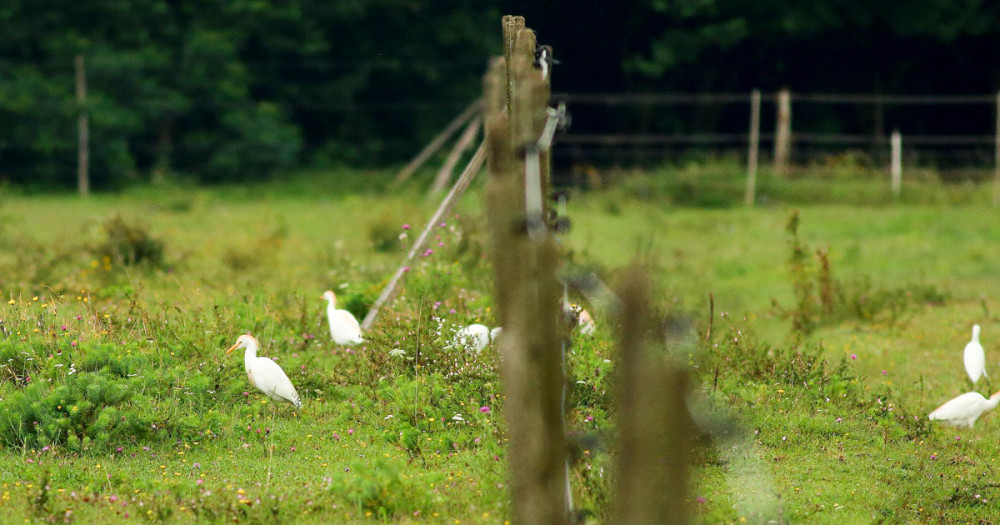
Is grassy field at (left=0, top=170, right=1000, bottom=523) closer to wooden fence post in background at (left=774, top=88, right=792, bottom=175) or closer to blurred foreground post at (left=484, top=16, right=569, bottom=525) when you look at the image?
blurred foreground post at (left=484, top=16, right=569, bottom=525)

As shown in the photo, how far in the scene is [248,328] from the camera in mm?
7074

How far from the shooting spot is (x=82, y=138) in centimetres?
2177

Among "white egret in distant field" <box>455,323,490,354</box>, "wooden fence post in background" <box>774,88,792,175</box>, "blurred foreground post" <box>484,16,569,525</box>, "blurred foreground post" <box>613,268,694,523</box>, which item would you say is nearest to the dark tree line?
"wooden fence post in background" <box>774,88,792,175</box>

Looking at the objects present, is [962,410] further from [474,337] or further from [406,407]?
[406,407]

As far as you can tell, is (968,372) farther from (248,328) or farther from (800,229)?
(800,229)

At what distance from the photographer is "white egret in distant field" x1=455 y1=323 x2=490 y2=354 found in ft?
20.6

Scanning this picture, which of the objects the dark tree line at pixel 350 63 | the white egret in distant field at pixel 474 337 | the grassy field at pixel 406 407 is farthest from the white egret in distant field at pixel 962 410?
the dark tree line at pixel 350 63

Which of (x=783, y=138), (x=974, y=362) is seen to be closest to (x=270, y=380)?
(x=974, y=362)

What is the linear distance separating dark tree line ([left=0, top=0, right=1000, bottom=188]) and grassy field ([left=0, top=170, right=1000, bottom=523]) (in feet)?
44.2

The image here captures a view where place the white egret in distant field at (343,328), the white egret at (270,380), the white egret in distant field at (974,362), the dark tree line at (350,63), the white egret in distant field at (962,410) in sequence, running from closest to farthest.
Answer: the white egret at (270,380) < the white egret in distant field at (962,410) < the white egret in distant field at (343,328) < the white egret in distant field at (974,362) < the dark tree line at (350,63)

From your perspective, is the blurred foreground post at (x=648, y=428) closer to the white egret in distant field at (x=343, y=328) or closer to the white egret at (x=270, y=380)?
the white egret at (x=270, y=380)

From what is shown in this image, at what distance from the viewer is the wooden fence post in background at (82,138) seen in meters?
21.5

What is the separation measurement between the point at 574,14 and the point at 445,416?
82.6ft

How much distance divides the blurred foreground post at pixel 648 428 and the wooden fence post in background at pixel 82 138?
20058 mm
